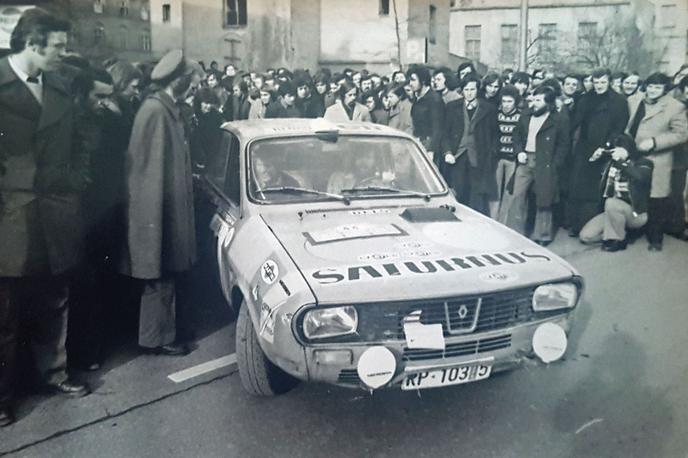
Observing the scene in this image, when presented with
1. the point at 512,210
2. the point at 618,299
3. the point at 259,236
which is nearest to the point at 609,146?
the point at 618,299

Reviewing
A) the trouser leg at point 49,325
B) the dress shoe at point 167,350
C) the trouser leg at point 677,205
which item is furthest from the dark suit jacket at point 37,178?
the trouser leg at point 677,205

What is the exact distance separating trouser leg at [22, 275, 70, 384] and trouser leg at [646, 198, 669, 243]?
2.57m

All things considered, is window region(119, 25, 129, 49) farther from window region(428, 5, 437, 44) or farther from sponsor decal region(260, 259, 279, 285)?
window region(428, 5, 437, 44)

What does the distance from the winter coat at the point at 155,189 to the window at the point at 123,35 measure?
9.1 inches

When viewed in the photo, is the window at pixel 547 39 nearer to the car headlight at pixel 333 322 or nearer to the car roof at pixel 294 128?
the car roof at pixel 294 128

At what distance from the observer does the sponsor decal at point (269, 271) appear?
2.21m

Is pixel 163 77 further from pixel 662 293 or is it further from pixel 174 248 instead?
pixel 662 293

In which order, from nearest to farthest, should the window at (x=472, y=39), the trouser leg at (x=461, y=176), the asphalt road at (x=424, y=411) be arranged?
the asphalt road at (x=424, y=411) → the window at (x=472, y=39) → the trouser leg at (x=461, y=176)

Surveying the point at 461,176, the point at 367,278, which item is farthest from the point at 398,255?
the point at 461,176

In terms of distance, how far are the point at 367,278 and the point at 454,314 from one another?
316 millimetres

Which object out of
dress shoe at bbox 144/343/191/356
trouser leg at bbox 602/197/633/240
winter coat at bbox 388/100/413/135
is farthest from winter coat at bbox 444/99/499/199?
dress shoe at bbox 144/343/191/356

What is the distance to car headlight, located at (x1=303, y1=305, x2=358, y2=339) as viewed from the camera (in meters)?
2.06

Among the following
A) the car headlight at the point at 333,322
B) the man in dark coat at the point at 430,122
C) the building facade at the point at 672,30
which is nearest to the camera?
the car headlight at the point at 333,322

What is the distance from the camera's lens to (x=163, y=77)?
2.74m
